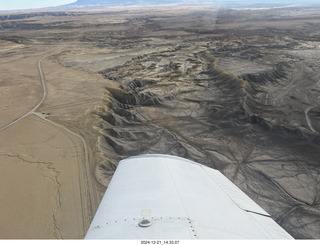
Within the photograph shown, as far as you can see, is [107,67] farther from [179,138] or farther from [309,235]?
[309,235]

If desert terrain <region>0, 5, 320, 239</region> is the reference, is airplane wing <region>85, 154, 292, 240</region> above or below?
above

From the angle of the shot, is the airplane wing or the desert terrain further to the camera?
the desert terrain

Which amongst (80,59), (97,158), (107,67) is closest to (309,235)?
(97,158)

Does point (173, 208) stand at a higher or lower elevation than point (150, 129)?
higher

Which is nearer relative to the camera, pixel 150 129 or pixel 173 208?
pixel 173 208

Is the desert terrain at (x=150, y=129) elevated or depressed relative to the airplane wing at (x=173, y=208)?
depressed
